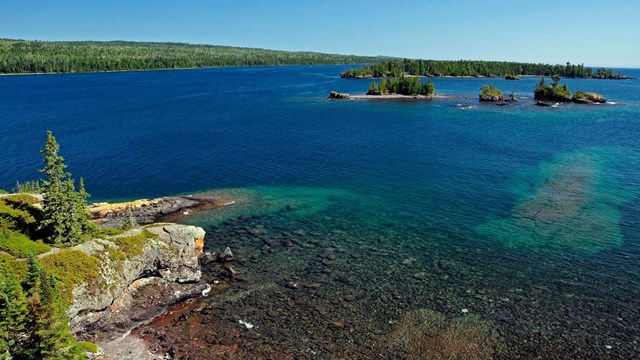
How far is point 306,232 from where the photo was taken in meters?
57.0

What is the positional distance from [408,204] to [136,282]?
41.7 metres

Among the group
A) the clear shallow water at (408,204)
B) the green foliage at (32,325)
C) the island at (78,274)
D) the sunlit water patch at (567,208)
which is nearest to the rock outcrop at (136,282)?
the island at (78,274)

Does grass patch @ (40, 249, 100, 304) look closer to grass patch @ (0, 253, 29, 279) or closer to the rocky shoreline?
grass patch @ (0, 253, 29, 279)

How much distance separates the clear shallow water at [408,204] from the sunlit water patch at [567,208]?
0.34 meters

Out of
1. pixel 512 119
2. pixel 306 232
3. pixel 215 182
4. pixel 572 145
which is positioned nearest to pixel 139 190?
pixel 215 182

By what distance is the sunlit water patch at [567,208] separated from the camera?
177ft

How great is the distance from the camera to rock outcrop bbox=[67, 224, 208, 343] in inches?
1407

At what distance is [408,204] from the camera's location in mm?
67062

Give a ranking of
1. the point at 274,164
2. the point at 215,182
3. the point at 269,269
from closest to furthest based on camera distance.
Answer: the point at 269,269 → the point at 215,182 → the point at 274,164

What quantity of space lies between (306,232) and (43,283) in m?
34.4

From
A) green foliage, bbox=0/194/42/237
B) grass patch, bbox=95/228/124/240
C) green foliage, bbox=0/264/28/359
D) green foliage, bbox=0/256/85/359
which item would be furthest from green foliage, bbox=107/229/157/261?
green foliage, bbox=0/264/28/359

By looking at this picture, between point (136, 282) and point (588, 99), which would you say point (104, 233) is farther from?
point (588, 99)

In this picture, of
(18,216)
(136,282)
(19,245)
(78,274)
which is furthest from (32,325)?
(18,216)

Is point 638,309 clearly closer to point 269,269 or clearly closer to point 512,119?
point 269,269
